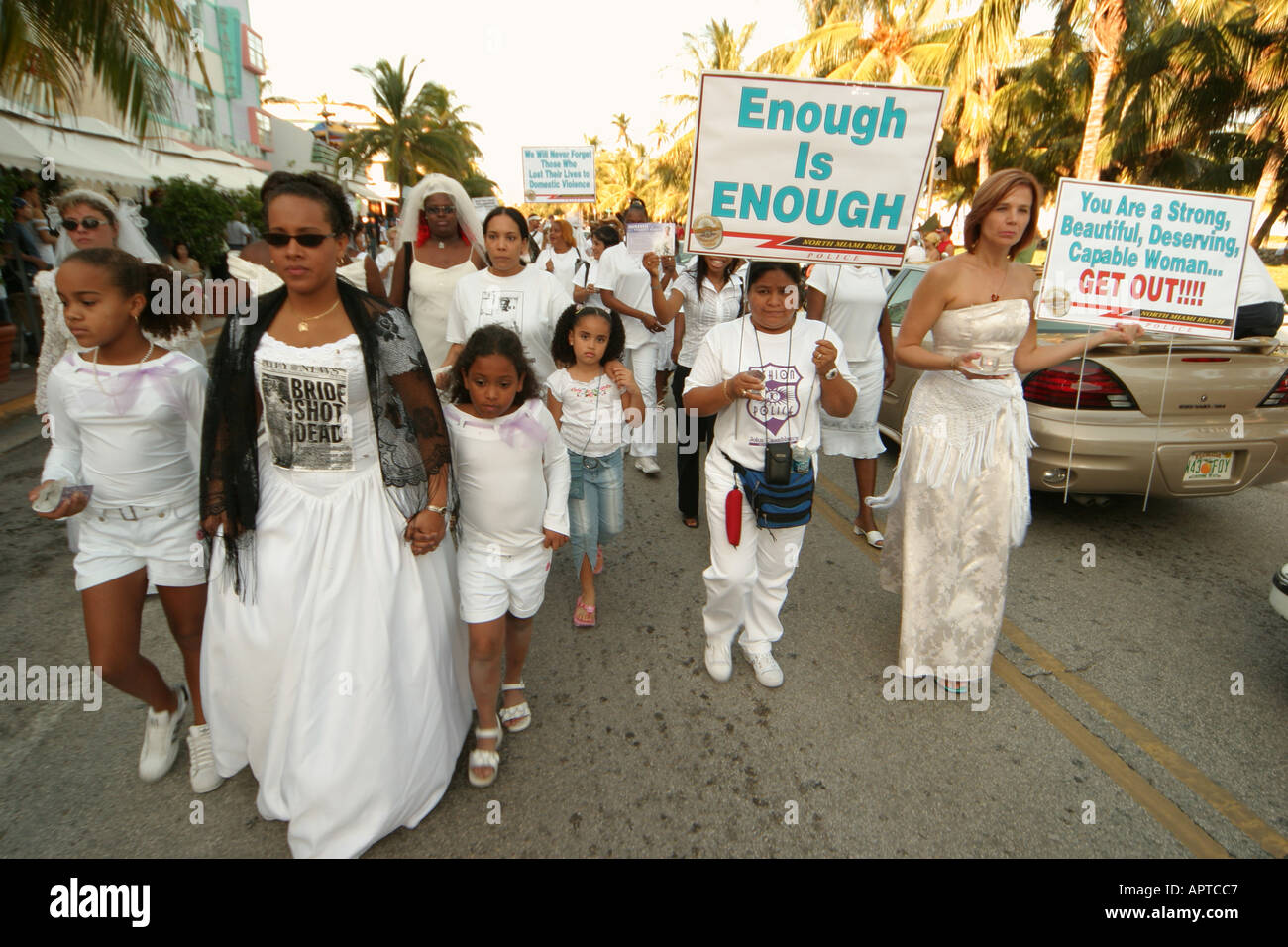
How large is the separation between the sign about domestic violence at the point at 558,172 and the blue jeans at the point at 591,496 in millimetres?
7112

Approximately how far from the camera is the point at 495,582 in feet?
8.54

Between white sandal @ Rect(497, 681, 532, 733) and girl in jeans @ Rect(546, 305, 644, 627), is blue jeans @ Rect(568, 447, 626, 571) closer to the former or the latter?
girl in jeans @ Rect(546, 305, 644, 627)

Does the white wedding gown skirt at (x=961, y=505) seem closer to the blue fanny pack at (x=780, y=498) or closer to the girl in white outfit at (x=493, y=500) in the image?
the blue fanny pack at (x=780, y=498)

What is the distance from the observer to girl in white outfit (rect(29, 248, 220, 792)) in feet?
7.73

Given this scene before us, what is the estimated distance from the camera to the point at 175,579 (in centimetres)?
249

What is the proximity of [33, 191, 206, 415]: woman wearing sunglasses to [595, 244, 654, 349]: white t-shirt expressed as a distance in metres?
2.93

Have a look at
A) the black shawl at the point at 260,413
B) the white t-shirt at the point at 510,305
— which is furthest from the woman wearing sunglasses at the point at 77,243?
the black shawl at the point at 260,413

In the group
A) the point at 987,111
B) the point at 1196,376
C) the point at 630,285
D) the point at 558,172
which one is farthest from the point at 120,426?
the point at 987,111

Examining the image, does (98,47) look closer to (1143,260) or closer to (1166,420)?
(1143,260)

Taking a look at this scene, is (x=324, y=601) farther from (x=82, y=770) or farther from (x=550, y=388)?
(x=550, y=388)

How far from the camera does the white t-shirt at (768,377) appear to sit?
3.07m

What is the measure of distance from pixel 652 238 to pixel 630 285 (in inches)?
29.8

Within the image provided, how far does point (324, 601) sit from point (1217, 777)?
3.16 meters

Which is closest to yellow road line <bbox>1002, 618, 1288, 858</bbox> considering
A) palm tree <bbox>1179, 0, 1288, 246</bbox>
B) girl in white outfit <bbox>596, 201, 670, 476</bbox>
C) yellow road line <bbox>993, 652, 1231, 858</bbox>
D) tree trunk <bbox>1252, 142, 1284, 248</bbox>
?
yellow road line <bbox>993, 652, 1231, 858</bbox>
